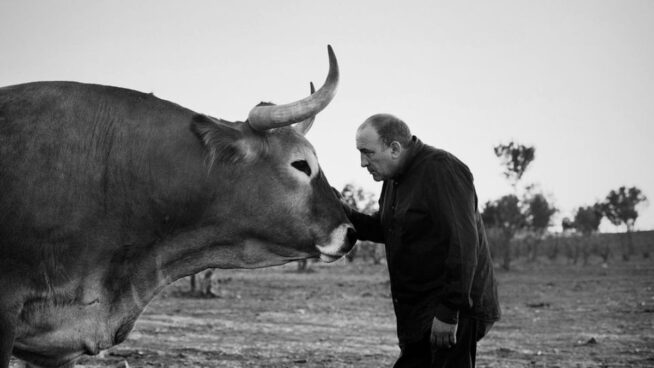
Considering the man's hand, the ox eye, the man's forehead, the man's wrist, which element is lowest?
the man's hand

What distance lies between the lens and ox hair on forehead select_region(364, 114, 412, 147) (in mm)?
4312

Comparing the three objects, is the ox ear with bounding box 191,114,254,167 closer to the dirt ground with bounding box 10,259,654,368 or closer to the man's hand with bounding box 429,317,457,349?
the man's hand with bounding box 429,317,457,349

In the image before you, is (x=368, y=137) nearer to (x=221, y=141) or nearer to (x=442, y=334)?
(x=221, y=141)

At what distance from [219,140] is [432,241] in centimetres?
133

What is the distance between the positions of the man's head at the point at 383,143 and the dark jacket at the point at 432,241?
0.11 m

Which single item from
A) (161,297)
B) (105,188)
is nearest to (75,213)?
(105,188)

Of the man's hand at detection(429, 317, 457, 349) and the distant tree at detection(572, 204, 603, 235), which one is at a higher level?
the distant tree at detection(572, 204, 603, 235)

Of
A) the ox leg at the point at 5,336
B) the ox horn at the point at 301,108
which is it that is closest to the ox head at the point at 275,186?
the ox horn at the point at 301,108

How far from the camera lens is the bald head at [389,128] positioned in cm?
431

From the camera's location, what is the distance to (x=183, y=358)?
339 inches

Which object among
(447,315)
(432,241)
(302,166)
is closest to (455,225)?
(432,241)

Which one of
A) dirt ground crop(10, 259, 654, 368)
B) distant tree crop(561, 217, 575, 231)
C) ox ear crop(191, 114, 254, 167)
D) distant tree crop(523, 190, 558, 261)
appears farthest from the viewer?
distant tree crop(561, 217, 575, 231)

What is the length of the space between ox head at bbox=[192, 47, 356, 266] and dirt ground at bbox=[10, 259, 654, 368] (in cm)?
408

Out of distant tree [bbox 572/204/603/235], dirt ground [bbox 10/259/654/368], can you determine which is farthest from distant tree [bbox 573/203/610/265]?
dirt ground [bbox 10/259/654/368]
